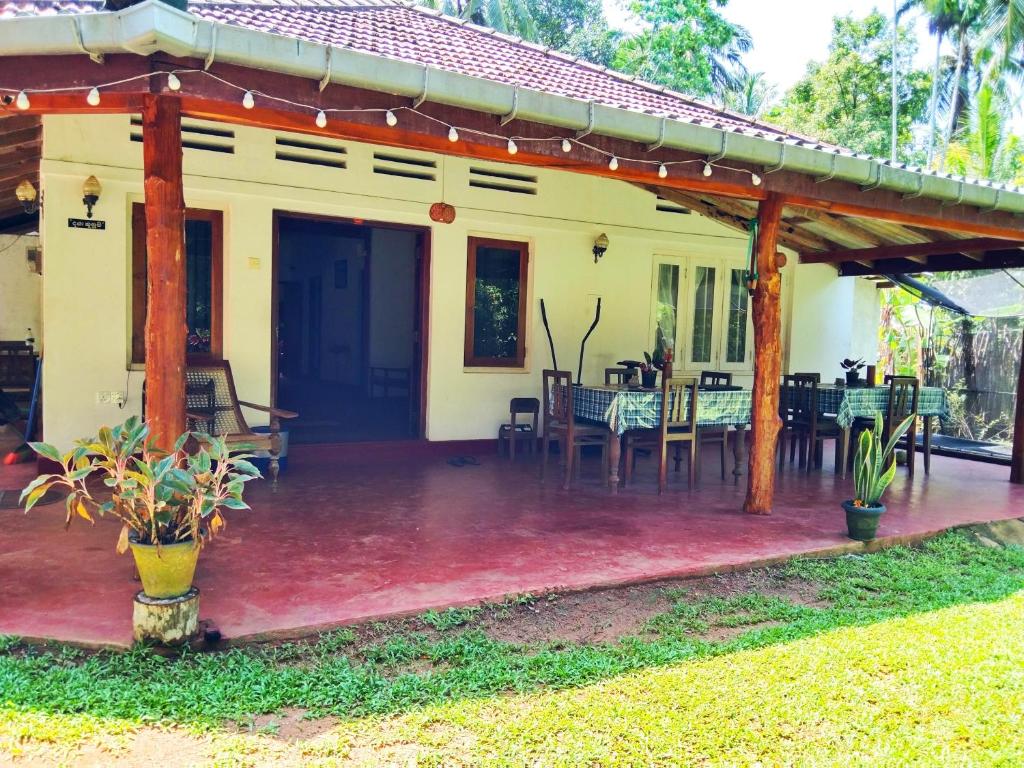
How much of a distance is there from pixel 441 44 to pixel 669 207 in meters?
3.87

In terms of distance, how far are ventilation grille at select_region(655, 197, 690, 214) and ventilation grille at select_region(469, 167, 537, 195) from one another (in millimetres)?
1639

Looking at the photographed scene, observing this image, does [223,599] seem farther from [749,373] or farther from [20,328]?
[20,328]

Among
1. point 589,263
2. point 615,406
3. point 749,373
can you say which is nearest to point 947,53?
point 749,373

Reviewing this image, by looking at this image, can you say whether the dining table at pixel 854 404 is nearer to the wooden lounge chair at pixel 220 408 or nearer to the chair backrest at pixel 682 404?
the chair backrest at pixel 682 404

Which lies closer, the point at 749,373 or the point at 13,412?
the point at 13,412

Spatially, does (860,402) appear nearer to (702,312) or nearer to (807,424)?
(807,424)

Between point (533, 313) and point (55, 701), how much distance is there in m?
5.92

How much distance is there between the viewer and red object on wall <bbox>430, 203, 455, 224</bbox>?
729 cm

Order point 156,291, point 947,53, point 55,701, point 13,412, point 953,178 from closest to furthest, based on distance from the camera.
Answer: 1. point 55,701
2. point 156,291
3. point 953,178
4. point 13,412
5. point 947,53

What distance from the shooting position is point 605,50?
22.1 meters

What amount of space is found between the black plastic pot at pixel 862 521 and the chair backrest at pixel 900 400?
95.2 inches

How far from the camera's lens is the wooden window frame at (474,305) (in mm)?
7641

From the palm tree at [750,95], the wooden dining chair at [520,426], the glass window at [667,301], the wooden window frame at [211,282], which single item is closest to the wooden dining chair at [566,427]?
the wooden dining chair at [520,426]

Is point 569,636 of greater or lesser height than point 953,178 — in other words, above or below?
below
